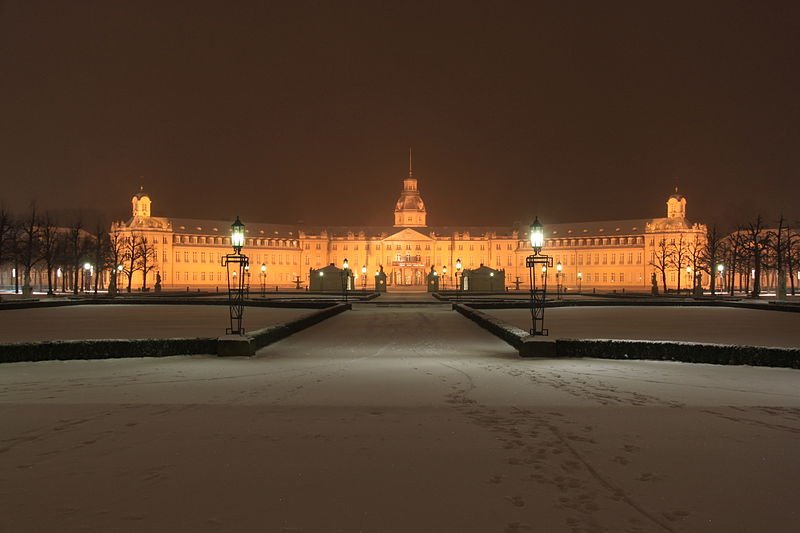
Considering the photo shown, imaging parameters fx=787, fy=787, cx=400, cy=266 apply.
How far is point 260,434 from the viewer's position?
9602mm

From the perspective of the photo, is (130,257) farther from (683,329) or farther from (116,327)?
(683,329)

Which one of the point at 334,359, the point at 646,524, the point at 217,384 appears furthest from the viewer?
the point at 334,359

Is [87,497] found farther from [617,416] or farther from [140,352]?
[140,352]

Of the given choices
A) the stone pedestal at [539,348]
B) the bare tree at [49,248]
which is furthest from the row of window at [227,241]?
the stone pedestal at [539,348]

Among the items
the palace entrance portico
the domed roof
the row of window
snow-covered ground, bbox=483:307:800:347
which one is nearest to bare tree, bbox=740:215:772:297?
snow-covered ground, bbox=483:307:800:347

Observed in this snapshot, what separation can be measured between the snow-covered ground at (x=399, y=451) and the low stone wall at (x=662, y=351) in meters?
1.64

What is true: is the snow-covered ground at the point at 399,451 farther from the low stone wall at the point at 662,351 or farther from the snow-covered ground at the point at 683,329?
the snow-covered ground at the point at 683,329

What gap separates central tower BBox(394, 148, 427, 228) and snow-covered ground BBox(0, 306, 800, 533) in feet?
516

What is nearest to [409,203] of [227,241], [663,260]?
[227,241]

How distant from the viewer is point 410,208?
6777 inches

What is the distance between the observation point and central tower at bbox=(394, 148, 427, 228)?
172 m

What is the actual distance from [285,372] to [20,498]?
879 cm

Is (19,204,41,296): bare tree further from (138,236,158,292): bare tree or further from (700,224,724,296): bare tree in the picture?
(700,224,724,296): bare tree

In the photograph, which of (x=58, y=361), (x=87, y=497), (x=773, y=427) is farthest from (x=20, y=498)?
(x=58, y=361)
